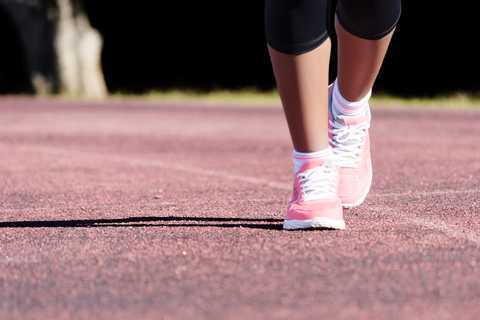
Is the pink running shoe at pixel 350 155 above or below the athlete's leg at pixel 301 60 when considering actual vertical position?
below

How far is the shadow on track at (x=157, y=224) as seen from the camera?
14.1 feet

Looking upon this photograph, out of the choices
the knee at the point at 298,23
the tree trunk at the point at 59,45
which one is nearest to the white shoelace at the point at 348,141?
the knee at the point at 298,23

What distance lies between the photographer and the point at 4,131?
433 inches

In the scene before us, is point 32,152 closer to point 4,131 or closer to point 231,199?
point 4,131

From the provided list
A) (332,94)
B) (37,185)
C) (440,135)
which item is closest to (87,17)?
(440,135)

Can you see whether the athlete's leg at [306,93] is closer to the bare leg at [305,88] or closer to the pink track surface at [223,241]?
the bare leg at [305,88]

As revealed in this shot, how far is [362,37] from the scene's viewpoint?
4242 mm

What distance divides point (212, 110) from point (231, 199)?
897 centimetres

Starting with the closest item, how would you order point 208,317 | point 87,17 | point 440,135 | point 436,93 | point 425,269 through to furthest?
point 208,317
point 425,269
point 440,135
point 436,93
point 87,17

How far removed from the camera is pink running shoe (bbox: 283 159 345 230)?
4.03 m

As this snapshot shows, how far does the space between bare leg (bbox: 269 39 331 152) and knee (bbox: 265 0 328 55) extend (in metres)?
0.03

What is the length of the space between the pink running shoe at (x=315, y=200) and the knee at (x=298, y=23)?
1.36ft

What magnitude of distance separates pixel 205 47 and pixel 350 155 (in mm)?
16050

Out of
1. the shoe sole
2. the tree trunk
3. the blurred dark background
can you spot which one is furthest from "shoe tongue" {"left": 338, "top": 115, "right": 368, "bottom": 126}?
the tree trunk
